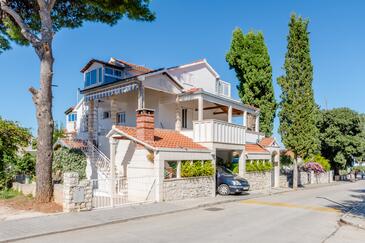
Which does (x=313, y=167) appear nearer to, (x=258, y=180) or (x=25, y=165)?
(x=258, y=180)

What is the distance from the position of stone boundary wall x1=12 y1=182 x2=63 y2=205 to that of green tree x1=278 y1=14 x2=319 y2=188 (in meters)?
19.1

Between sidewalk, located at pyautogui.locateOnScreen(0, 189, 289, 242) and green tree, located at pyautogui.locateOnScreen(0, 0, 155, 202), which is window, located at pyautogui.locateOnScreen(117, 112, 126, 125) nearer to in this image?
green tree, located at pyautogui.locateOnScreen(0, 0, 155, 202)

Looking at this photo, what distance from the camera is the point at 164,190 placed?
1623 cm

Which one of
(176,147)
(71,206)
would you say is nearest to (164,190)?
(176,147)

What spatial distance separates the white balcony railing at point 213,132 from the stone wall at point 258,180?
11.0 ft

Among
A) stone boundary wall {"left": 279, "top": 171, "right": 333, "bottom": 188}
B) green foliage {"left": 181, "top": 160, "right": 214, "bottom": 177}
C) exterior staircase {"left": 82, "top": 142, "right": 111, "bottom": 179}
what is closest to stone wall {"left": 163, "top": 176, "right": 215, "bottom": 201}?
green foliage {"left": 181, "top": 160, "right": 214, "bottom": 177}

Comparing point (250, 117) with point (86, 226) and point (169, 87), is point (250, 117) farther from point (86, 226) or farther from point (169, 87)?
point (86, 226)

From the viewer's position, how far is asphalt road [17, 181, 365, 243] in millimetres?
9305

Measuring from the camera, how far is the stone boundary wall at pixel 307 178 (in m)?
28.6

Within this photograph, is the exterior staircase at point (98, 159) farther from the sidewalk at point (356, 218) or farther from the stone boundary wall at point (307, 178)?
the stone boundary wall at point (307, 178)


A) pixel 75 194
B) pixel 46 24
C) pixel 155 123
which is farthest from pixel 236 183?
pixel 46 24

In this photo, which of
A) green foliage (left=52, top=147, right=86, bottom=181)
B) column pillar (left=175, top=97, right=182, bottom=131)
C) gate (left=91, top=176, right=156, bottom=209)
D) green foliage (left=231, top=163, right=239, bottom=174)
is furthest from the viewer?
green foliage (left=231, top=163, right=239, bottom=174)

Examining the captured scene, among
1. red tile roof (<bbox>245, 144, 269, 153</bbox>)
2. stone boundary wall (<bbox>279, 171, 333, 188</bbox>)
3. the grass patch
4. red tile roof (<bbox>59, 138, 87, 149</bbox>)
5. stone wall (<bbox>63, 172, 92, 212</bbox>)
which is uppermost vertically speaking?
red tile roof (<bbox>59, 138, 87, 149</bbox>)

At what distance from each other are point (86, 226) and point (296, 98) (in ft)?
70.3
